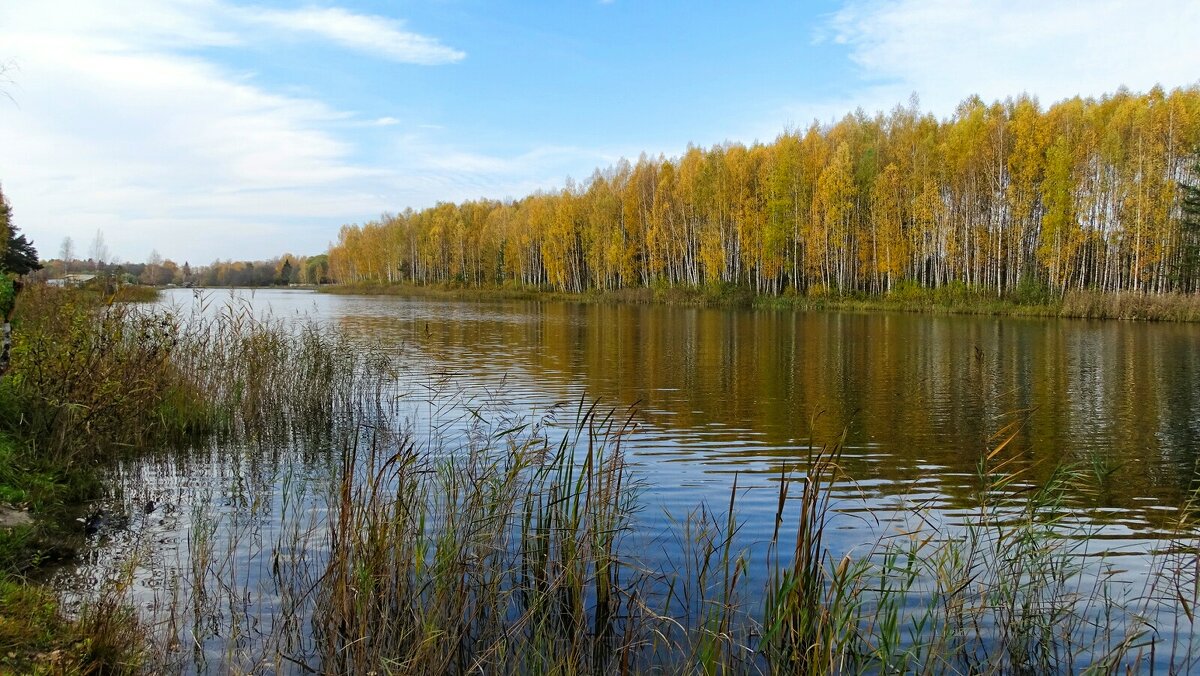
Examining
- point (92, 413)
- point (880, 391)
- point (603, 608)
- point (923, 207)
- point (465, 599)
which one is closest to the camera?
point (465, 599)

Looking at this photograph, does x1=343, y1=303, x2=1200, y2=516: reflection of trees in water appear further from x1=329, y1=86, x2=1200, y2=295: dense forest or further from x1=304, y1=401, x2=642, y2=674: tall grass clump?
x1=329, y1=86, x2=1200, y2=295: dense forest

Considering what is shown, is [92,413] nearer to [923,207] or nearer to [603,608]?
[603,608]

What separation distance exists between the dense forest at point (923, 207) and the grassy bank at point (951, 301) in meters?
1.67

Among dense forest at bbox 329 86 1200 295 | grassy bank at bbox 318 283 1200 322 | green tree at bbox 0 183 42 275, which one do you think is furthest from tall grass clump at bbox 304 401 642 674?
dense forest at bbox 329 86 1200 295

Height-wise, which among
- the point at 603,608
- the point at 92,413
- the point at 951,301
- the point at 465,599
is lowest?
the point at 603,608

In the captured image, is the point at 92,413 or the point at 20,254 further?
the point at 20,254

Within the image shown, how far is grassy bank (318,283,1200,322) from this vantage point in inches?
1481

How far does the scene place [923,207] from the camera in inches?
1966

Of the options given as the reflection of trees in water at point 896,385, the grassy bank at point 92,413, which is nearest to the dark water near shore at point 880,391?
the reflection of trees in water at point 896,385

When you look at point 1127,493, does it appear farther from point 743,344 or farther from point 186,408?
point 743,344

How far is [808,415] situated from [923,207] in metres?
41.1

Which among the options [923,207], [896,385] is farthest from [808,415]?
[923,207]

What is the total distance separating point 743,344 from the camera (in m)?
28.7

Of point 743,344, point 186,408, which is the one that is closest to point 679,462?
point 186,408
